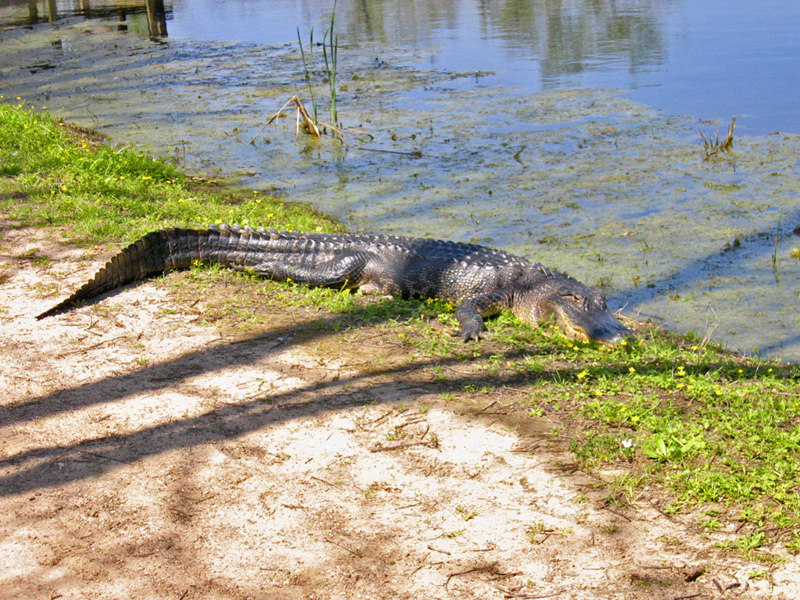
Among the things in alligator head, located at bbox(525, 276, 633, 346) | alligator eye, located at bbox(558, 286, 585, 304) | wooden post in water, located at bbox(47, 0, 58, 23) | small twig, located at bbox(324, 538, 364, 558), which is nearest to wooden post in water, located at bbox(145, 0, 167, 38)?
wooden post in water, located at bbox(47, 0, 58, 23)

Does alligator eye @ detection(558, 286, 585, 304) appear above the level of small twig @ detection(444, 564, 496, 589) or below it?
above

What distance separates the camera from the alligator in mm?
5074

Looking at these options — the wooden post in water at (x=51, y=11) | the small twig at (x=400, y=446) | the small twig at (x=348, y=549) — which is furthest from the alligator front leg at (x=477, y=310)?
the wooden post in water at (x=51, y=11)

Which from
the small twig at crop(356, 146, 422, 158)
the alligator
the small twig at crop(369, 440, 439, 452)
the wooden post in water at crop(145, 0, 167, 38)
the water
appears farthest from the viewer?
the wooden post in water at crop(145, 0, 167, 38)

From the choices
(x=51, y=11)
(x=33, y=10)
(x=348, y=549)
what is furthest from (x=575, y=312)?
(x=33, y=10)

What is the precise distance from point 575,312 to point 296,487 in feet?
7.90

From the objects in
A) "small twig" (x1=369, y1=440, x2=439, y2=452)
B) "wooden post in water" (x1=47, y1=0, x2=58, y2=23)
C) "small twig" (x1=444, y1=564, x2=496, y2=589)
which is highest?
"wooden post in water" (x1=47, y1=0, x2=58, y2=23)

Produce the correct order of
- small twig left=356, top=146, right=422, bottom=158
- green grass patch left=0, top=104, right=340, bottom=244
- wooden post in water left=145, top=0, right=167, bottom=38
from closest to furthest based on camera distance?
green grass patch left=0, top=104, right=340, bottom=244 → small twig left=356, top=146, right=422, bottom=158 → wooden post in water left=145, top=0, right=167, bottom=38

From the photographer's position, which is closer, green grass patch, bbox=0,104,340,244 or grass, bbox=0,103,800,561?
grass, bbox=0,103,800,561

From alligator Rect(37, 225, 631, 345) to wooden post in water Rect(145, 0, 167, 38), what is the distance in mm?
14600

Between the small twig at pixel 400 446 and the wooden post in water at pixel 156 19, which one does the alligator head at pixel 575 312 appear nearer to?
the small twig at pixel 400 446

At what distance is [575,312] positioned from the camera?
4.70 m

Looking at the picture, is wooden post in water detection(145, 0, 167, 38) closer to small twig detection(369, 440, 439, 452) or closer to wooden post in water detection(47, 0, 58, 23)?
wooden post in water detection(47, 0, 58, 23)

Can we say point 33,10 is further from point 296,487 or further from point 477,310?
point 296,487
